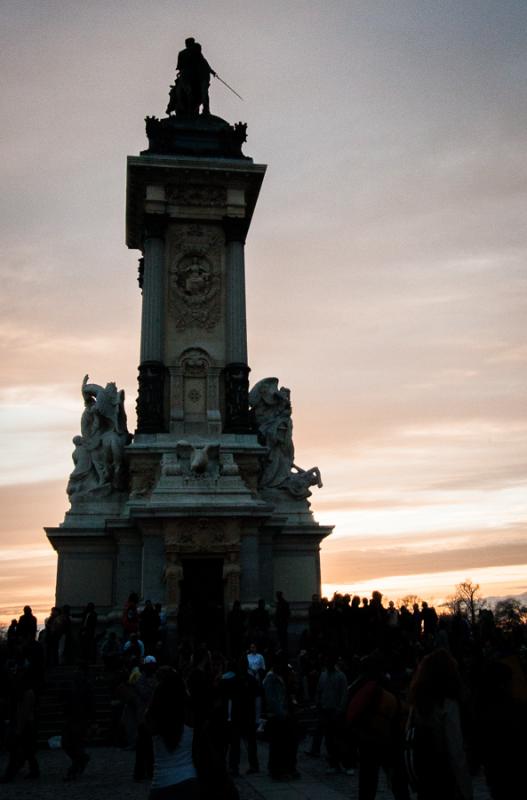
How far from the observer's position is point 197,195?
112 ft

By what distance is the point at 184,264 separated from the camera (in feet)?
112

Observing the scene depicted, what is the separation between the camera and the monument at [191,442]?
28594 millimetres

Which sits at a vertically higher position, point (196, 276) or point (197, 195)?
point (197, 195)

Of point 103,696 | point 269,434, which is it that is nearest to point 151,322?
point 269,434

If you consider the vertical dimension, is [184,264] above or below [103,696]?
above

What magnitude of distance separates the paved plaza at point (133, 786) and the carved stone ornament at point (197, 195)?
77.0 ft

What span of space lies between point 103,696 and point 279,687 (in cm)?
820

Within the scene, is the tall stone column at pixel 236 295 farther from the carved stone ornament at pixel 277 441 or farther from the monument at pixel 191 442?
the carved stone ornament at pixel 277 441

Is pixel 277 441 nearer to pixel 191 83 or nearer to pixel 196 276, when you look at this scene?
pixel 196 276

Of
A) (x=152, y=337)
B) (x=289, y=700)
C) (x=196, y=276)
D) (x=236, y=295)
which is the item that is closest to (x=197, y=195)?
(x=196, y=276)

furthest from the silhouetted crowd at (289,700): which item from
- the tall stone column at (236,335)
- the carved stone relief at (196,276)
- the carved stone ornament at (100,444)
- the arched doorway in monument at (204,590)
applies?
the carved stone relief at (196,276)

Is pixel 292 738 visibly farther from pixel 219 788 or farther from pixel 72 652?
pixel 72 652

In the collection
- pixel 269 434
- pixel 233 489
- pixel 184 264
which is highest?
pixel 184 264

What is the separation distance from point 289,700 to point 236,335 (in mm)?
20981
